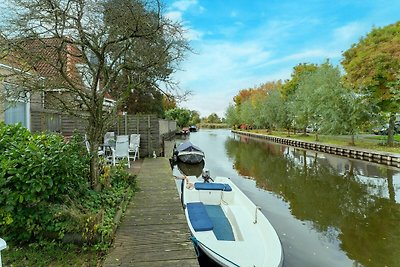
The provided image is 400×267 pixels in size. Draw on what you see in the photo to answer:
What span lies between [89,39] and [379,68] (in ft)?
A: 64.8

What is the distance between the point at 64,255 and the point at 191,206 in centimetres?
316

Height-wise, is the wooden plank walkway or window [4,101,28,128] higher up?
window [4,101,28,128]

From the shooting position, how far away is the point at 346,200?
9.60 m

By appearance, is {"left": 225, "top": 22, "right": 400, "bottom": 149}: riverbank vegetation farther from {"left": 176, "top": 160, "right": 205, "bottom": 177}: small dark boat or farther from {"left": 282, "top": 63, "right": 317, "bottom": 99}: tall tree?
{"left": 176, "top": 160, "right": 205, "bottom": 177}: small dark boat

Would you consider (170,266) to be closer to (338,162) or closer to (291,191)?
(291,191)

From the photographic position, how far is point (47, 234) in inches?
143

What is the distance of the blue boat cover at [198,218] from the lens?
5047mm

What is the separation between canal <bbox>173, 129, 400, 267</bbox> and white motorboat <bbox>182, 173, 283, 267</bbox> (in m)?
1.10

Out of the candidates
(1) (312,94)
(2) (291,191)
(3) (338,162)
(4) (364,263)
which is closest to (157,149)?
(2) (291,191)

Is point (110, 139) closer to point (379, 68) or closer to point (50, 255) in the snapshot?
point (50, 255)

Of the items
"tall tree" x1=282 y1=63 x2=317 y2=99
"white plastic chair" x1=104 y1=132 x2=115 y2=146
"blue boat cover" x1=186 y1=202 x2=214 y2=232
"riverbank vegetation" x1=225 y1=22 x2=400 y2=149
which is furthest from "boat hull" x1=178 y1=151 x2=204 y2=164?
"tall tree" x1=282 y1=63 x2=317 y2=99

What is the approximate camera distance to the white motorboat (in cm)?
431

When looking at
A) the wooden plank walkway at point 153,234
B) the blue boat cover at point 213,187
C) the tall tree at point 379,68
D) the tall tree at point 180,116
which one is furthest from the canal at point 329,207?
the tall tree at point 180,116

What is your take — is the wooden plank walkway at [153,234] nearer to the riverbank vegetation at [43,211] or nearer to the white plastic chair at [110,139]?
the riverbank vegetation at [43,211]
